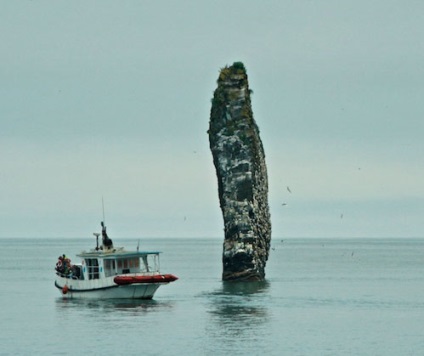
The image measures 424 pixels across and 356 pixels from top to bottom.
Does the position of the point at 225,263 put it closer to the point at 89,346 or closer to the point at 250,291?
the point at 250,291

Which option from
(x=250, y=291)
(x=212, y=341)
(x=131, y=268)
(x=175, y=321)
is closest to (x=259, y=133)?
(x=250, y=291)

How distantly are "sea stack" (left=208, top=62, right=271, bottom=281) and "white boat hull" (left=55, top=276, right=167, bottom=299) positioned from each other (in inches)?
847

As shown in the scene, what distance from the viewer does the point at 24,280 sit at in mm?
153375

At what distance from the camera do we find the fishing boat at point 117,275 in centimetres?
9938

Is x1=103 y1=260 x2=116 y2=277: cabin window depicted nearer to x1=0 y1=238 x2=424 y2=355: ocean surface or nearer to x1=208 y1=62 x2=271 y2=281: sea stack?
x1=0 y1=238 x2=424 y2=355: ocean surface

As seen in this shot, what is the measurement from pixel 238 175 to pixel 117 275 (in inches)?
1032

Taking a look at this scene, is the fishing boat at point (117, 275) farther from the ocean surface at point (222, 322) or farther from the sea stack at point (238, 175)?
the sea stack at point (238, 175)

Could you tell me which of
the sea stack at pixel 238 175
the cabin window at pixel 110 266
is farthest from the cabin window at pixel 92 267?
the sea stack at pixel 238 175

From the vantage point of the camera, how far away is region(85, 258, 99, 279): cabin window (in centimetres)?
10206

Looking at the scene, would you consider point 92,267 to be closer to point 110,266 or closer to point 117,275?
point 110,266

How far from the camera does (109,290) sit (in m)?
101

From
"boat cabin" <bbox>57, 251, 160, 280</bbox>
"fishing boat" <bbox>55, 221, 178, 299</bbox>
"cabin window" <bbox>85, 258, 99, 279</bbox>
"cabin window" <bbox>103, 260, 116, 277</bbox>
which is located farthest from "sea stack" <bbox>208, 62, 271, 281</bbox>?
"cabin window" <bbox>103, 260, 116, 277</bbox>

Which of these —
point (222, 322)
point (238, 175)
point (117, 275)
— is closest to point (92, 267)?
point (117, 275)

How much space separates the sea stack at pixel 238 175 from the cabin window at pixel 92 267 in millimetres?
22734
